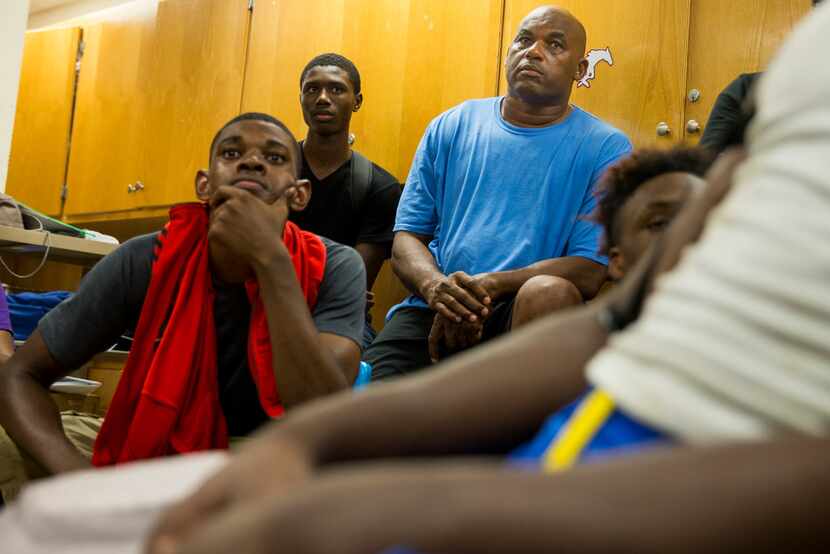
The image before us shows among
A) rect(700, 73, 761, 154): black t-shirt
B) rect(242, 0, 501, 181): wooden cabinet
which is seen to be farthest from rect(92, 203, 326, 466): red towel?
rect(242, 0, 501, 181): wooden cabinet

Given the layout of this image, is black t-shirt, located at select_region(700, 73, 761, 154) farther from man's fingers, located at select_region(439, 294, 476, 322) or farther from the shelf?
the shelf

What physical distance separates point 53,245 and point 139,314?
5.72 ft

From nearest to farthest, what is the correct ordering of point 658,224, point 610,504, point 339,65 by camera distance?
1. point 610,504
2. point 658,224
3. point 339,65

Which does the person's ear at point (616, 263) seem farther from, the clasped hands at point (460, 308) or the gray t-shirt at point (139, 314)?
the clasped hands at point (460, 308)

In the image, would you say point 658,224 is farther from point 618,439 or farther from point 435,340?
point 435,340

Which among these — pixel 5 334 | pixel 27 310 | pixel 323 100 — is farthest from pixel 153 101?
pixel 5 334

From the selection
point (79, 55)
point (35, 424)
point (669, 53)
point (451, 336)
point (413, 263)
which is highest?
point (669, 53)

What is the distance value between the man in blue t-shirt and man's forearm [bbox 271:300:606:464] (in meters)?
1.46

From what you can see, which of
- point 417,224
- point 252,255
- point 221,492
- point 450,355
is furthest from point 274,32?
point 221,492

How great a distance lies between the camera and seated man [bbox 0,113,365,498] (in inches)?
65.6

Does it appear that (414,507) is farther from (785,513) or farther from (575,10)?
(575,10)

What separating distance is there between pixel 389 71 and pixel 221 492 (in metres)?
3.20

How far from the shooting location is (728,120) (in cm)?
234

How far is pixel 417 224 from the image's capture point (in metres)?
2.78
